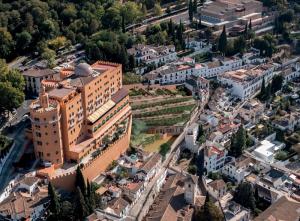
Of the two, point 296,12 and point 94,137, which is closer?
point 94,137

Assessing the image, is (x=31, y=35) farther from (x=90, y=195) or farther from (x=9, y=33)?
(x=90, y=195)

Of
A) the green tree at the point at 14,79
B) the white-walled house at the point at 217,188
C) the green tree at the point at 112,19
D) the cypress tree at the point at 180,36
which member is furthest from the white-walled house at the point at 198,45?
the white-walled house at the point at 217,188

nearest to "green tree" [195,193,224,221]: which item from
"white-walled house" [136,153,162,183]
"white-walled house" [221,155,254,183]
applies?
"white-walled house" [136,153,162,183]

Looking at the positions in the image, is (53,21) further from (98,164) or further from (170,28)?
(98,164)

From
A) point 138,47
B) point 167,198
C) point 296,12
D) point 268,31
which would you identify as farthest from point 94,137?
point 296,12

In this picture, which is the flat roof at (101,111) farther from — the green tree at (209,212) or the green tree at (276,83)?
the green tree at (276,83)

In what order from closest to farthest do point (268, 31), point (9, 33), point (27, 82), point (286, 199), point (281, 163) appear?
point (286, 199)
point (281, 163)
point (27, 82)
point (9, 33)
point (268, 31)

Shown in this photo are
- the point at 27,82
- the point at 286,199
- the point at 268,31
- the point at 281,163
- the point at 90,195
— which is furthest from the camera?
the point at 268,31
